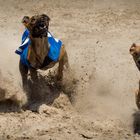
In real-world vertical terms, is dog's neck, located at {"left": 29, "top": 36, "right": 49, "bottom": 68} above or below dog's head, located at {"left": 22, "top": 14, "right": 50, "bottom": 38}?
below

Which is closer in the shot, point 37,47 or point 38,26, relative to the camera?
point 38,26

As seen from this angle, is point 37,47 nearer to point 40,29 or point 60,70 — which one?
point 40,29

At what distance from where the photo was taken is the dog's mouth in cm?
706

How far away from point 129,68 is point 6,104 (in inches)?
110

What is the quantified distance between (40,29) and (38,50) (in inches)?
15.4

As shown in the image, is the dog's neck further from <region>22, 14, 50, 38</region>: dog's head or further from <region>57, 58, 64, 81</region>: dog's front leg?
<region>57, 58, 64, 81</region>: dog's front leg

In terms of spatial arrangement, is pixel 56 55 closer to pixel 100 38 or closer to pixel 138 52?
pixel 138 52

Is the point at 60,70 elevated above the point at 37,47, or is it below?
below

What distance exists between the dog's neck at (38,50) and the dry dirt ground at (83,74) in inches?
28.6

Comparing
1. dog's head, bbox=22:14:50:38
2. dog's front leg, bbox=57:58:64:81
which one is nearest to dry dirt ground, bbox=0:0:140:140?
dog's front leg, bbox=57:58:64:81

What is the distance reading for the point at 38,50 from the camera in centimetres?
732

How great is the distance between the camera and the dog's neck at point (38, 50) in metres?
7.27

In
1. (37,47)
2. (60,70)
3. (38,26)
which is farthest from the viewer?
(60,70)

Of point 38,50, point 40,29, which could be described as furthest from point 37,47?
point 40,29
